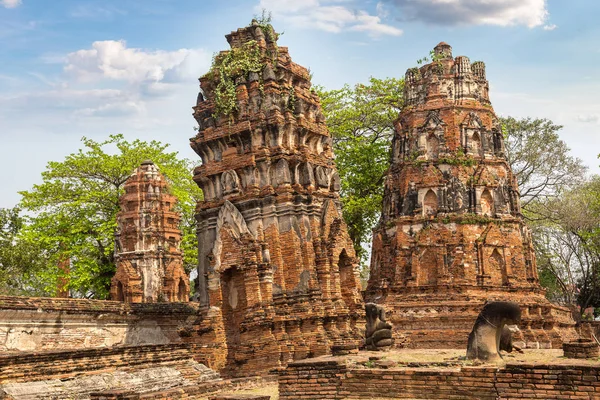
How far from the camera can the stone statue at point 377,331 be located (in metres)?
16.0

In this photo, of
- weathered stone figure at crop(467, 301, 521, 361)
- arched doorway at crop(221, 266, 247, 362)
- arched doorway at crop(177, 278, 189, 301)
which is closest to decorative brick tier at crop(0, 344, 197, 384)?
arched doorway at crop(221, 266, 247, 362)

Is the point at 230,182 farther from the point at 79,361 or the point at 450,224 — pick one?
the point at 450,224

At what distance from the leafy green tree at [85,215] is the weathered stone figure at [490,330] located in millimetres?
21108

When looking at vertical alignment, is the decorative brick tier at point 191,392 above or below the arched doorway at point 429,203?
below

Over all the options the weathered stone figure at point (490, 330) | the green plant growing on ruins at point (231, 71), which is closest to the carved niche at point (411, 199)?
the green plant growing on ruins at point (231, 71)

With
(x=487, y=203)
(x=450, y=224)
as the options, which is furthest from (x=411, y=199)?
(x=487, y=203)

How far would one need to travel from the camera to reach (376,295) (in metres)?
29.0

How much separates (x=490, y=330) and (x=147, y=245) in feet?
59.6

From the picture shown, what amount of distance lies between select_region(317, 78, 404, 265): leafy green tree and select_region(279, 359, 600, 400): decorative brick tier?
1767cm

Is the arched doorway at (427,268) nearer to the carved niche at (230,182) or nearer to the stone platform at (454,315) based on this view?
the stone platform at (454,315)

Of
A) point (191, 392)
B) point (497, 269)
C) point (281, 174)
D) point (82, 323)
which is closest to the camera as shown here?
point (191, 392)

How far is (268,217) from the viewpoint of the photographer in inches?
680

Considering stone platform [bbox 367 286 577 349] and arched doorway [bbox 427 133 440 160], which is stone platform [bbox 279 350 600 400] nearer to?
stone platform [bbox 367 286 577 349]

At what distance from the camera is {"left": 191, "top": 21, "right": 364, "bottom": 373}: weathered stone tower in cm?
1645
